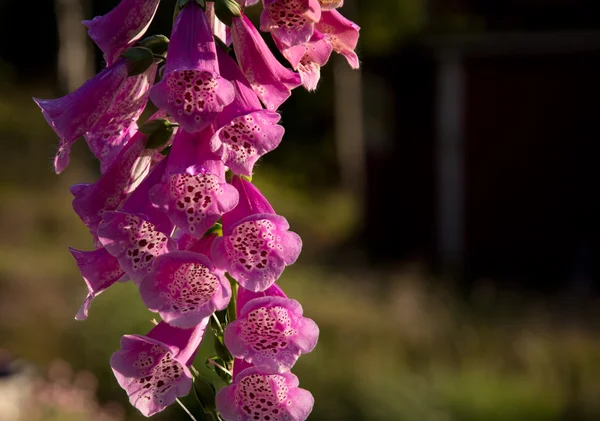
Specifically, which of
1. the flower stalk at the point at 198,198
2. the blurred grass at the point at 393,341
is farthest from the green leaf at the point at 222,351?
the blurred grass at the point at 393,341

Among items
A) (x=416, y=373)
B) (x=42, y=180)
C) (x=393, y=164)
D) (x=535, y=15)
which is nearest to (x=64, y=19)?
(x=42, y=180)

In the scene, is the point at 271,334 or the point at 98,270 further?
the point at 98,270

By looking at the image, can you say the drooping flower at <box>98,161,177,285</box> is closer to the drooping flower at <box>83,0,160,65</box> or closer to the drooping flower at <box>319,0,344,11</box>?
the drooping flower at <box>83,0,160,65</box>

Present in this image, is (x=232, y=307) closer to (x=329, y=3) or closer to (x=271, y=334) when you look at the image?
(x=271, y=334)

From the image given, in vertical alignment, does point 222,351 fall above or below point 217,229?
below

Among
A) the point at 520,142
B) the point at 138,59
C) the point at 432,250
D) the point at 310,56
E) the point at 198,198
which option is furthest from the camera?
the point at 432,250

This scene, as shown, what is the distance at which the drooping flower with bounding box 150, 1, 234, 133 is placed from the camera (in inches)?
55.2

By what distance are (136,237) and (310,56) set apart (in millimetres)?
512

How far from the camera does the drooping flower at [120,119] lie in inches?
62.1

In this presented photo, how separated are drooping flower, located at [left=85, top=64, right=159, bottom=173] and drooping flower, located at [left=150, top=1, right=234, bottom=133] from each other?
5.5 inches

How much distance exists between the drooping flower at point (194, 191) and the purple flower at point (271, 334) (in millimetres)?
180

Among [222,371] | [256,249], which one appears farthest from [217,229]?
[222,371]

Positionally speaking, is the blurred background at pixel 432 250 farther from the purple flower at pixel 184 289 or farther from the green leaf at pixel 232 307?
the purple flower at pixel 184 289

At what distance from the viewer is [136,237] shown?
1.45 meters
